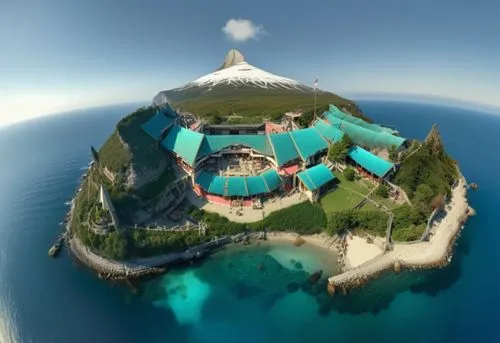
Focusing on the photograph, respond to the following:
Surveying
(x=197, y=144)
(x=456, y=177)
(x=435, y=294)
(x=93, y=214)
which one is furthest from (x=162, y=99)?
(x=435, y=294)

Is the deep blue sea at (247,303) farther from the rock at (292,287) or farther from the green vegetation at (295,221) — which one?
the green vegetation at (295,221)

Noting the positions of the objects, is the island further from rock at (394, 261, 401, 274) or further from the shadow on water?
the shadow on water

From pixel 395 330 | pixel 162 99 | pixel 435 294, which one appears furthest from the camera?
pixel 162 99

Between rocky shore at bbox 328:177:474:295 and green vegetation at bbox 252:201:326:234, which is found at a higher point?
green vegetation at bbox 252:201:326:234

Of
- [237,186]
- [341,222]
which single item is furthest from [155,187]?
[341,222]

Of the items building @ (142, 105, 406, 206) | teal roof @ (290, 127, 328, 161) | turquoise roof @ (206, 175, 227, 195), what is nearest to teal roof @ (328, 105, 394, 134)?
building @ (142, 105, 406, 206)

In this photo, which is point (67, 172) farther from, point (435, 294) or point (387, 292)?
point (435, 294)

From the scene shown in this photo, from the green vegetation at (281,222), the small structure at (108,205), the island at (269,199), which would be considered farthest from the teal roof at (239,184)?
the small structure at (108,205)
